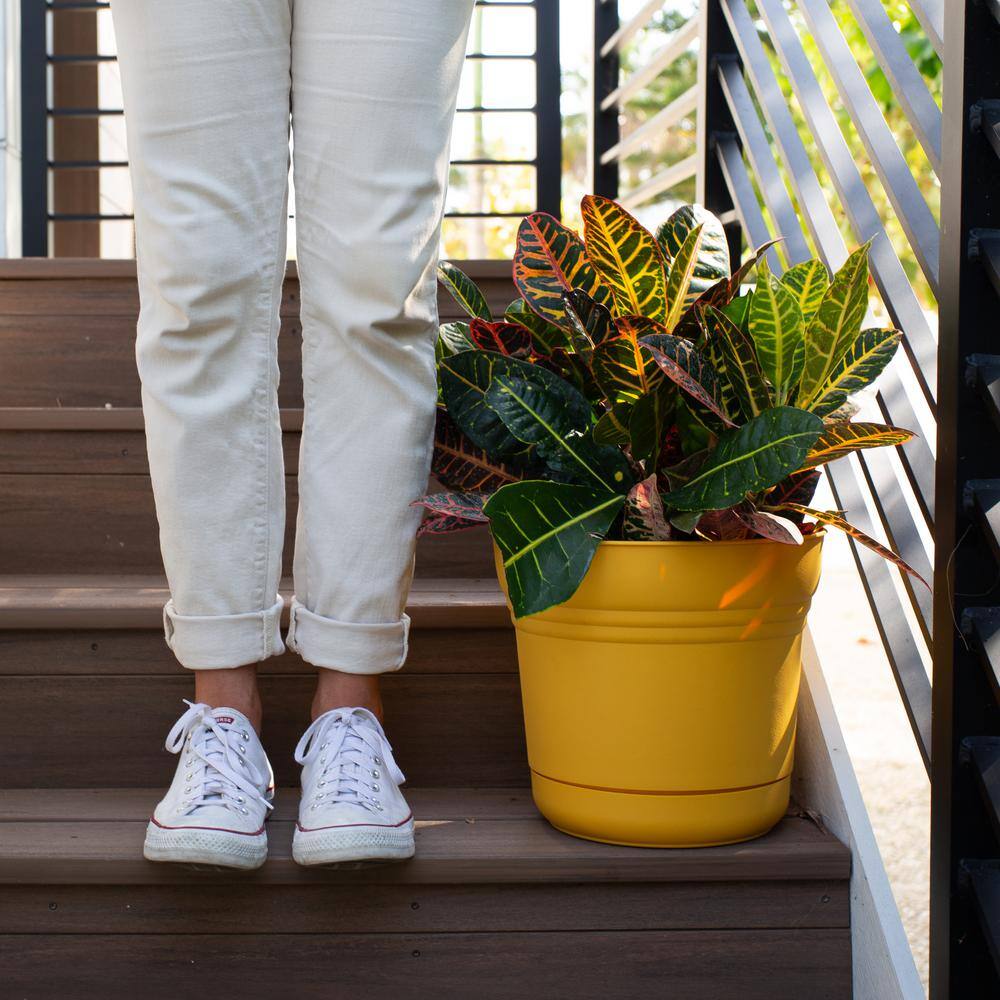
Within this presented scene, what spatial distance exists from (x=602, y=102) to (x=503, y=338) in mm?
1800

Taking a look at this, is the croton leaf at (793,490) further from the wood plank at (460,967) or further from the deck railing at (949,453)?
the wood plank at (460,967)

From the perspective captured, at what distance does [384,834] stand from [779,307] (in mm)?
536

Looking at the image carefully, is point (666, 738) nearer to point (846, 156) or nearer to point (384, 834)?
point (384, 834)

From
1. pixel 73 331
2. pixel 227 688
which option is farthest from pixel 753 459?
pixel 73 331

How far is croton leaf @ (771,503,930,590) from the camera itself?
0.91 m

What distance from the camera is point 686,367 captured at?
34.6 inches

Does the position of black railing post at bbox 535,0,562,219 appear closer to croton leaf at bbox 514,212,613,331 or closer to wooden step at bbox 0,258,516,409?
wooden step at bbox 0,258,516,409

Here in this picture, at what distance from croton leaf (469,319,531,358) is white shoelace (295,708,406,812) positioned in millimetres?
344

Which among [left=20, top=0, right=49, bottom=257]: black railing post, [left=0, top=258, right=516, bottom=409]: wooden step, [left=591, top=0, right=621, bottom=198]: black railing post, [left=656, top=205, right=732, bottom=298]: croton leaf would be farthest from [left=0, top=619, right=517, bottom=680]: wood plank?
[left=591, top=0, right=621, bottom=198]: black railing post

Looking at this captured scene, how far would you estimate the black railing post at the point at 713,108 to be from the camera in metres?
1.72

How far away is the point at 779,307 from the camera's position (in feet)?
3.09

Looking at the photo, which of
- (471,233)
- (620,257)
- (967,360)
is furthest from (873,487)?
(471,233)

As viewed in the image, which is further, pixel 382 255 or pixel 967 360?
pixel 382 255

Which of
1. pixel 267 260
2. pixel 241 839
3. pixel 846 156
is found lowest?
pixel 241 839
